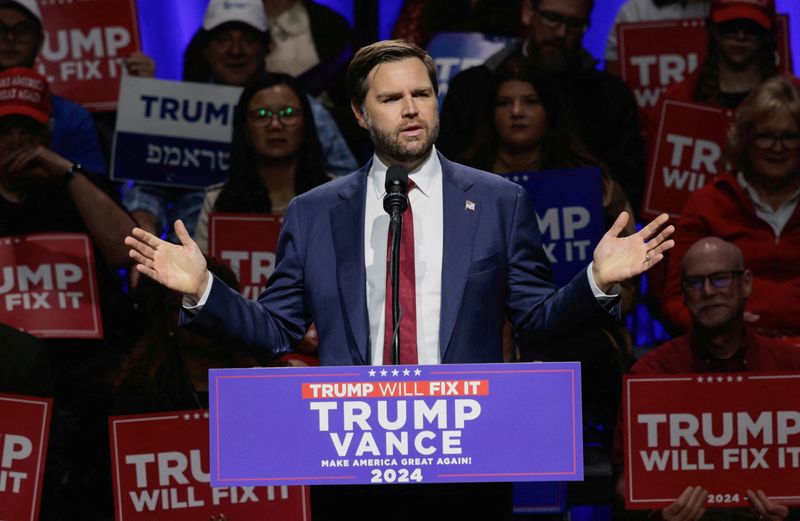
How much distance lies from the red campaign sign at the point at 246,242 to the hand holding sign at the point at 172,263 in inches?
85.8

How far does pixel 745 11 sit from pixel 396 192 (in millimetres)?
3159

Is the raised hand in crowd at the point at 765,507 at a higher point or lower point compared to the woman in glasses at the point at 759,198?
lower

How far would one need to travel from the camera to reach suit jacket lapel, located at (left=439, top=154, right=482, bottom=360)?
2561mm

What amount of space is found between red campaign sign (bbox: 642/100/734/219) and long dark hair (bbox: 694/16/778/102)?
0.30 meters

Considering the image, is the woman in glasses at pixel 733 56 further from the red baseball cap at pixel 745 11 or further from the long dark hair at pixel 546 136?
the long dark hair at pixel 546 136

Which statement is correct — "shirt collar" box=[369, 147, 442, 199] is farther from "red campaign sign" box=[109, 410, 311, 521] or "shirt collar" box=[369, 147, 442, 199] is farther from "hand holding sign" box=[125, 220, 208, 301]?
"red campaign sign" box=[109, 410, 311, 521]

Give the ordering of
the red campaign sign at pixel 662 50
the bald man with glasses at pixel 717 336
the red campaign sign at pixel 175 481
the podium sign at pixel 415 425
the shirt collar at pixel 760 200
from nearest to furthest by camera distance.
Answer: the podium sign at pixel 415 425 → the red campaign sign at pixel 175 481 → the bald man with glasses at pixel 717 336 → the shirt collar at pixel 760 200 → the red campaign sign at pixel 662 50

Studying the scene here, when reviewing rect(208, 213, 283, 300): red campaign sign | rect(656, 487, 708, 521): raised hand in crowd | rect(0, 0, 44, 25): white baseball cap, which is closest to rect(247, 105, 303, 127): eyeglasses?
rect(208, 213, 283, 300): red campaign sign

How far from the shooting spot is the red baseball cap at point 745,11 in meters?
5.13

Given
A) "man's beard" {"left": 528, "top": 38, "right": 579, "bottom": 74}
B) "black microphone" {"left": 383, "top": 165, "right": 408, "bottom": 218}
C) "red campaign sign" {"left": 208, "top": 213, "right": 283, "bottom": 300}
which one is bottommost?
"red campaign sign" {"left": 208, "top": 213, "right": 283, "bottom": 300}

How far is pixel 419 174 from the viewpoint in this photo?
8.80 feet

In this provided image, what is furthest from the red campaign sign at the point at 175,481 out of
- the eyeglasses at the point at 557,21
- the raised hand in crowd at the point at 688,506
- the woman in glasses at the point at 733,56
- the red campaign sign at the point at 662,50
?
the red campaign sign at the point at 662,50

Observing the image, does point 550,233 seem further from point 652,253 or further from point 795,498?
point 652,253

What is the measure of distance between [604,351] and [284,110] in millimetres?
1512
